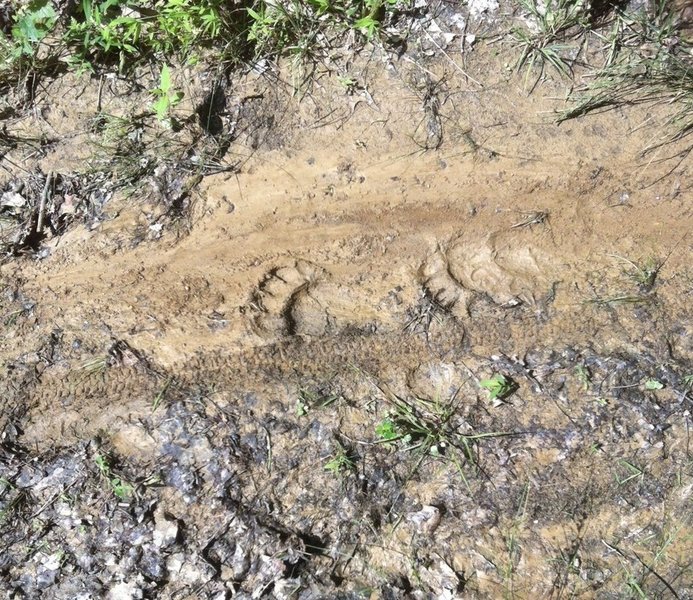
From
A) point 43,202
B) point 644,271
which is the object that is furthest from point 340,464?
point 43,202

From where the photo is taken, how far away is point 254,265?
326 centimetres

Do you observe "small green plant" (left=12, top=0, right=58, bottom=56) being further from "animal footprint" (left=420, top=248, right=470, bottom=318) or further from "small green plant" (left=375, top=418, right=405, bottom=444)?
"small green plant" (left=375, top=418, right=405, bottom=444)

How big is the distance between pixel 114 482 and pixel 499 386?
76.3 inches

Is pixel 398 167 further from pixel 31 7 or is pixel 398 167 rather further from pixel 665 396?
pixel 31 7

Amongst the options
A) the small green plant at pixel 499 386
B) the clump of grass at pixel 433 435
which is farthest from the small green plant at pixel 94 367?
the small green plant at pixel 499 386

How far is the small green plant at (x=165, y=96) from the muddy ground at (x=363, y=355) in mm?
111

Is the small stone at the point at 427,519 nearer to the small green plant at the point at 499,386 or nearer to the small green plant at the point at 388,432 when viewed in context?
the small green plant at the point at 388,432

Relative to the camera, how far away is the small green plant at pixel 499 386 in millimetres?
2998

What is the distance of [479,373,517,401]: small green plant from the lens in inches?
118

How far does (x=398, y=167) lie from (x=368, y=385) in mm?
1219

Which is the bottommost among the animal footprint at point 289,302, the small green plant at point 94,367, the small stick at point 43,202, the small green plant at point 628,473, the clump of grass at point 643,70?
the small green plant at point 628,473

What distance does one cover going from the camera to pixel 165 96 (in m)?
3.24

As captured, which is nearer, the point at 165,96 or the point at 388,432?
Result: the point at 388,432

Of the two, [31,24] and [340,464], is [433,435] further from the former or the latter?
[31,24]
